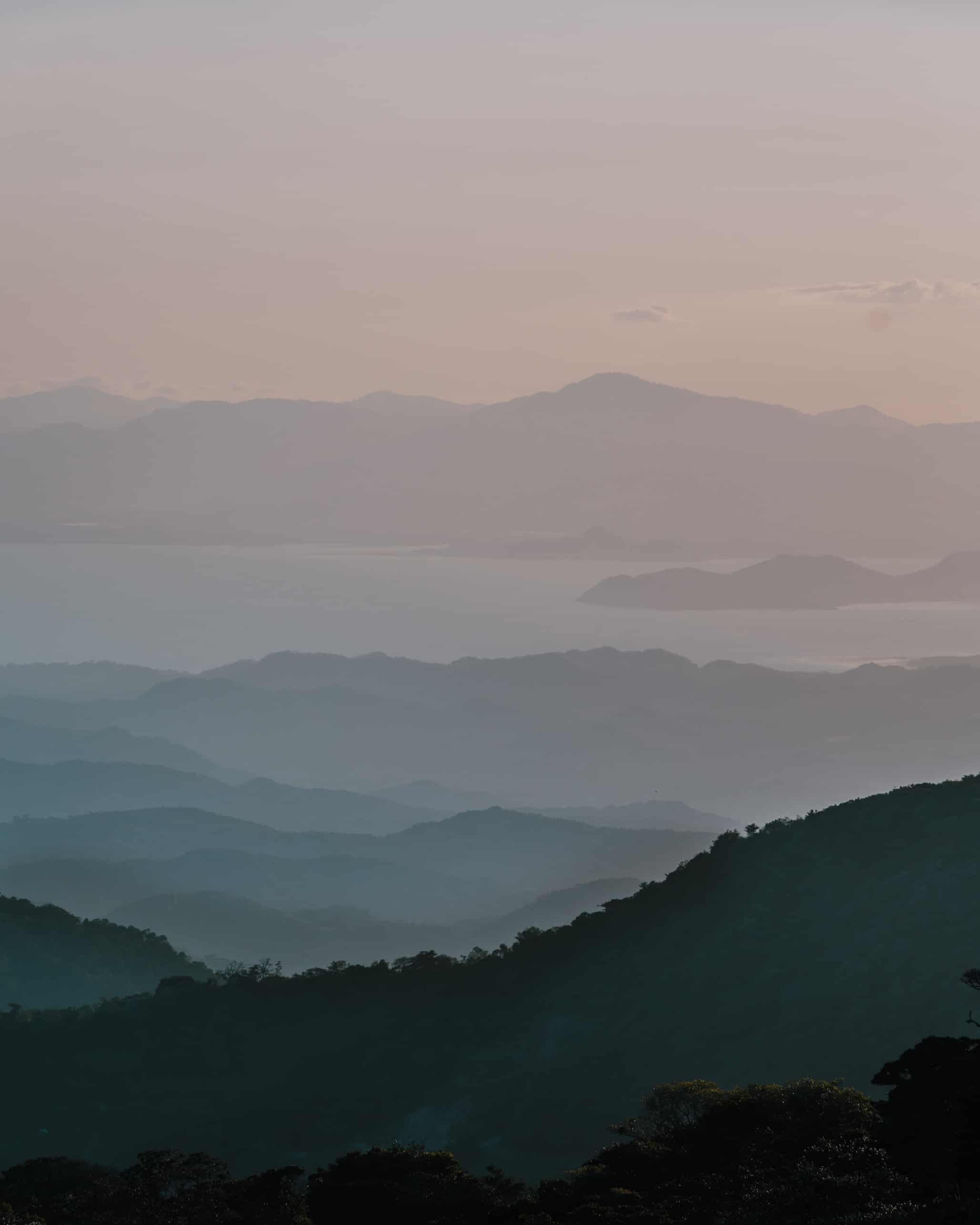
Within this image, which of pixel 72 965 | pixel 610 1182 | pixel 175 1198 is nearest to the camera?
pixel 610 1182

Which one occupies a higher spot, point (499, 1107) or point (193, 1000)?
point (193, 1000)

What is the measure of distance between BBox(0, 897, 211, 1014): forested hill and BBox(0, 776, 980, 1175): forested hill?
3715 centimetres

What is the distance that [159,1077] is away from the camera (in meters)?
130

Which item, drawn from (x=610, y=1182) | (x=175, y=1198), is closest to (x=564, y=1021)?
(x=610, y=1182)

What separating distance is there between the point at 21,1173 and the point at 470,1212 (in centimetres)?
3061

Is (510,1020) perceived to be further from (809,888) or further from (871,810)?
(871,810)

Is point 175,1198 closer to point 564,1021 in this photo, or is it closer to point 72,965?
point 564,1021

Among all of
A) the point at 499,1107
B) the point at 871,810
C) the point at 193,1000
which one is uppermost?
the point at 871,810

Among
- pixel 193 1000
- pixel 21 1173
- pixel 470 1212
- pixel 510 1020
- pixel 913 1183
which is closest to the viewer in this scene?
pixel 913 1183

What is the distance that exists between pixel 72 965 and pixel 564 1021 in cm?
9315

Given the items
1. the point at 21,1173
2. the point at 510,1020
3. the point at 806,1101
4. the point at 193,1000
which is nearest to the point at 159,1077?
the point at 193,1000

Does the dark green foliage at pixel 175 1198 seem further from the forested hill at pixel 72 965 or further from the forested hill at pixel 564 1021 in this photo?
the forested hill at pixel 72 965

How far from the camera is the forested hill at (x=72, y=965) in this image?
595ft

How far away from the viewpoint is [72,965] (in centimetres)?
18888
